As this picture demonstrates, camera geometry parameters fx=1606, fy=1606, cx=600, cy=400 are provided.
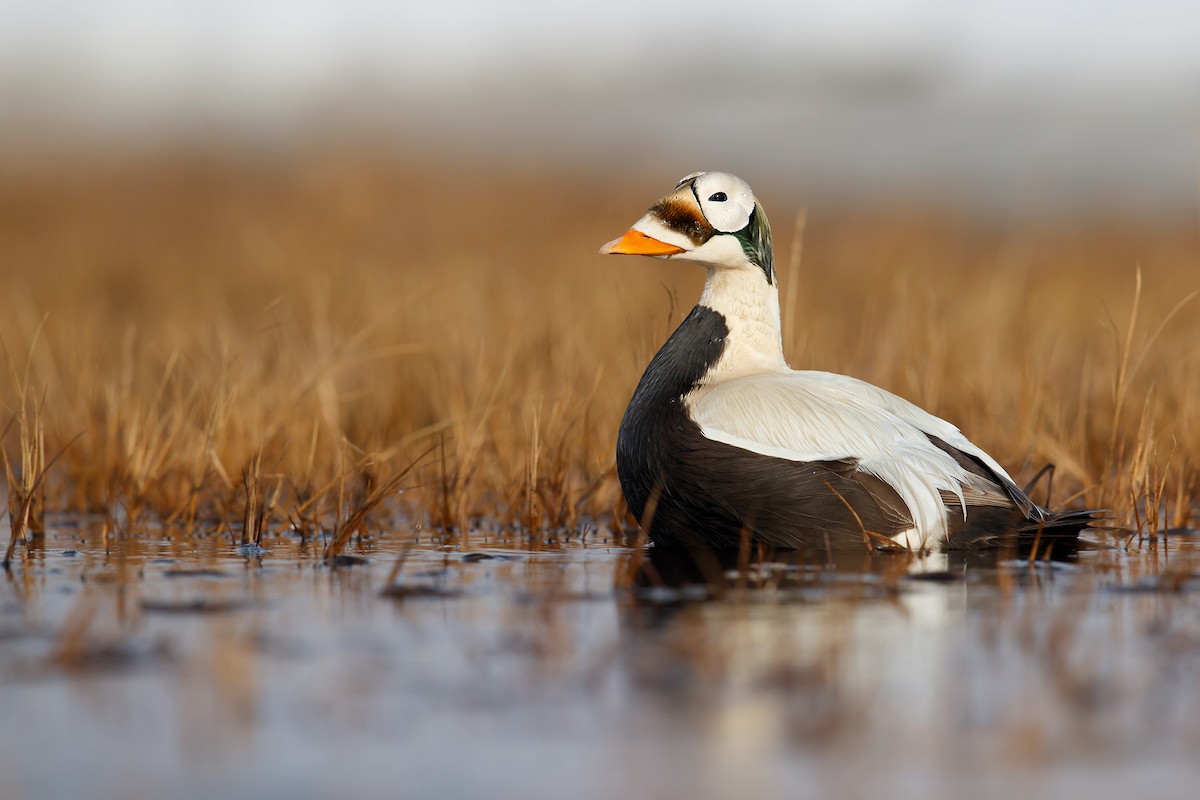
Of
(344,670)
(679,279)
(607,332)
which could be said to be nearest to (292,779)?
(344,670)

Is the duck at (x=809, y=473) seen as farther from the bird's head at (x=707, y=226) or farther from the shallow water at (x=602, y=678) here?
the bird's head at (x=707, y=226)

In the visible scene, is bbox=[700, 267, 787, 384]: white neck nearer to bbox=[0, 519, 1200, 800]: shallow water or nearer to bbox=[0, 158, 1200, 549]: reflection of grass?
bbox=[0, 158, 1200, 549]: reflection of grass

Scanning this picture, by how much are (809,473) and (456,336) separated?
3682mm

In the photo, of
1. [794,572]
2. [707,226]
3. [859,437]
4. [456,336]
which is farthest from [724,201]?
[456,336]

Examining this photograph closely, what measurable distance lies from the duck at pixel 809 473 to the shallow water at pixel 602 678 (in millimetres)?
175

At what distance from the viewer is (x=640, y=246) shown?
5.64 m

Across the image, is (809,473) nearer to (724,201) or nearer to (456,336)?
(724,201)

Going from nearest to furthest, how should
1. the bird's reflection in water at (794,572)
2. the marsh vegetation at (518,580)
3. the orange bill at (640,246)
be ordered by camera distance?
the marsh vegetation at (518,580), the bird's reflection in water at (794,572), the orange bill at (640,246)

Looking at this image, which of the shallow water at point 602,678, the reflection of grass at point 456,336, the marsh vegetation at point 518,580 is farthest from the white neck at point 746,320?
the shallow water at point 602,678

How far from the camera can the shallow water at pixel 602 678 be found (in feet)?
9.38

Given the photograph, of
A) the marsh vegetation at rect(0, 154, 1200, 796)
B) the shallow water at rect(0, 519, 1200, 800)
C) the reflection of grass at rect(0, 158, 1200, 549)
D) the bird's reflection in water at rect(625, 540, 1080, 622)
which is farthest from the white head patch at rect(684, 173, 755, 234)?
the shallow water at rect(0, 519, 1200, 800)

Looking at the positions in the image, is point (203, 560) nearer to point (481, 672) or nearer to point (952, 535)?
point (481, 672)

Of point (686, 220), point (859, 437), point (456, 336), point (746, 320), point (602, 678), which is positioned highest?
point (686, 220)

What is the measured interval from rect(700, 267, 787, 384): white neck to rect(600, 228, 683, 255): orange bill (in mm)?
204
